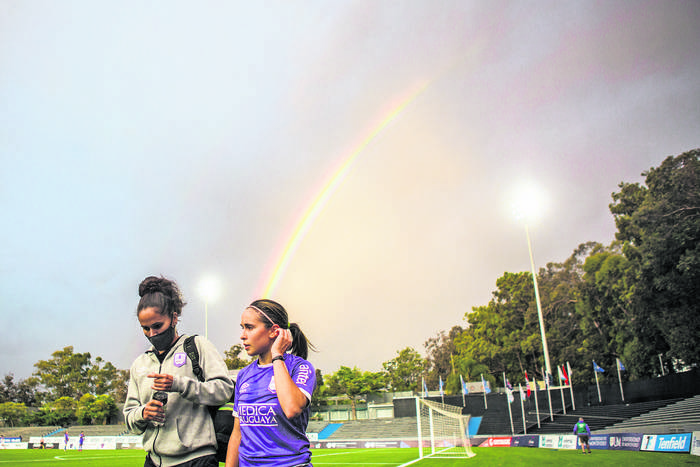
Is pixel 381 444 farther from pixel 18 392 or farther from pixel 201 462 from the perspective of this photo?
pixel 18 392

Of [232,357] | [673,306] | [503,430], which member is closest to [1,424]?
[232,357]

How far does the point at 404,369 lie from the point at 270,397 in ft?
251

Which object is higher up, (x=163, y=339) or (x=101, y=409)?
(x=163, y=339)

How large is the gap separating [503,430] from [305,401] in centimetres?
4540

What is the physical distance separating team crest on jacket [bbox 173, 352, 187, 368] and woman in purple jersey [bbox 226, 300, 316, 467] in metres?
0.45

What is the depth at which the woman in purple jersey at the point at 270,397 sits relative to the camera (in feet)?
9.46

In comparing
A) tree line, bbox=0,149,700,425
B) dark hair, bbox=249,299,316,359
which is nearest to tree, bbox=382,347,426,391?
tree line, bbox=0,149,700,425

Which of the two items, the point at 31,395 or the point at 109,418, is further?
the point at 31,395

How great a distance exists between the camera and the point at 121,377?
8575cm

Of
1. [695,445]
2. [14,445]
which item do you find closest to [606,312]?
[695,445]

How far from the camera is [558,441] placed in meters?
26.3

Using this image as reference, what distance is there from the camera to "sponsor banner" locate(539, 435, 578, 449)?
2493 centimetres

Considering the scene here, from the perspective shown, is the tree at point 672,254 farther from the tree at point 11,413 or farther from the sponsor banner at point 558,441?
the tree at point 11,413

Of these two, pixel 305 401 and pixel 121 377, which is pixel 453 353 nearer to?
pixel 121 377
